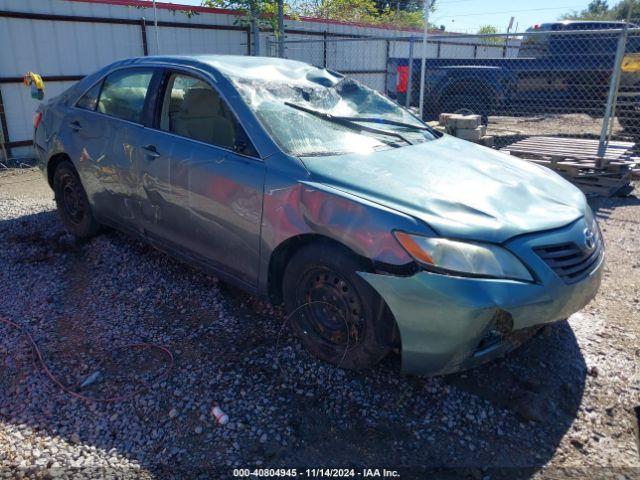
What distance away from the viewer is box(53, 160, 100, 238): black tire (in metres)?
4.60

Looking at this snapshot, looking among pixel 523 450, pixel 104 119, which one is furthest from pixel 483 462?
pixel 104 119

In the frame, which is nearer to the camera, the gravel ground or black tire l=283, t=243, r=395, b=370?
the gravel ground

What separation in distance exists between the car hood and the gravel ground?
716mm

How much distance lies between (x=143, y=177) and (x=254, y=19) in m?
8.02

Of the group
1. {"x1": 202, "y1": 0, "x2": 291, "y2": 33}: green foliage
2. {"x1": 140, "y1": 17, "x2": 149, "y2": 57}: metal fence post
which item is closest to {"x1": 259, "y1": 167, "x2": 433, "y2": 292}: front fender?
{"x1": 140, "y1": 17, "x2": 149, "y2": 57}: metal fence post

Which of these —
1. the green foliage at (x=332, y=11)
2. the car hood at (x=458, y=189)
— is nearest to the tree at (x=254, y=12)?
the green foliage at (x=332, y=11)

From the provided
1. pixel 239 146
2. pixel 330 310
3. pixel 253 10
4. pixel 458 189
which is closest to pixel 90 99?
pixel 239 146

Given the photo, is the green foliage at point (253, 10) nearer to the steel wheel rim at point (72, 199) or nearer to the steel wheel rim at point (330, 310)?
the steel wheel rim at point (72, 199)

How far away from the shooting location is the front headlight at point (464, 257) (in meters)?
2.44

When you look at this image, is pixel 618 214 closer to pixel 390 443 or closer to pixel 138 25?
pixel 390 443

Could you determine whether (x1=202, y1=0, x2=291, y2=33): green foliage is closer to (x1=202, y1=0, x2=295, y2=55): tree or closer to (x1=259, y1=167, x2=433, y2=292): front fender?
(x1=202, y1=0, x2=295, y2=55): tree

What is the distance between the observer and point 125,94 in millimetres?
4176

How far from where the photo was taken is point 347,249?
2.72 meters

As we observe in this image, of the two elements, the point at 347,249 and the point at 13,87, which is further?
the point at 13,87
